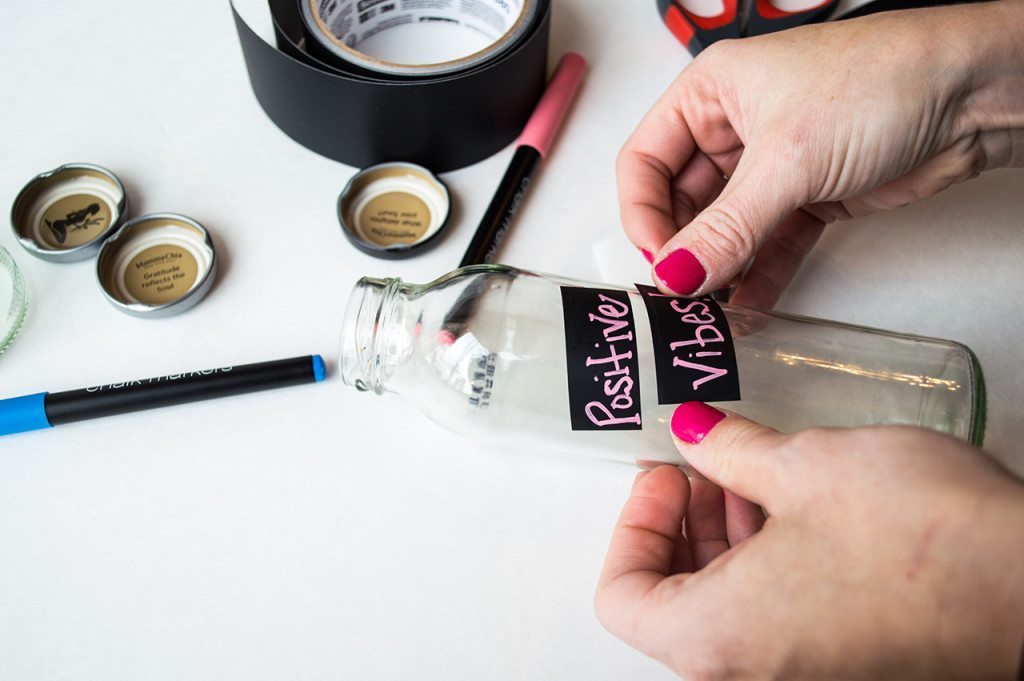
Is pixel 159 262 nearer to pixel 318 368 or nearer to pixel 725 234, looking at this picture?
pixel 318 368

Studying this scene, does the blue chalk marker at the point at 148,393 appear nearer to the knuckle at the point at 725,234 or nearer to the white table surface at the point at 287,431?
the white table surface at the point at 287,431

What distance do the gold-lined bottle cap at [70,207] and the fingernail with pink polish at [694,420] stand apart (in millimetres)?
512

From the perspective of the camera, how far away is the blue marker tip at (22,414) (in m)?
0.60

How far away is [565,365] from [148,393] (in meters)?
0.33

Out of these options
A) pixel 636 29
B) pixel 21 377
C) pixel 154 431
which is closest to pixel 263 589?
pixel 154 431

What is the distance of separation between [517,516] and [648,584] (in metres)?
0.16

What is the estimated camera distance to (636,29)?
0.84 m

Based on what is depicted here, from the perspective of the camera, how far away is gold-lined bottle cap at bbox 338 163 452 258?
0.71 metres

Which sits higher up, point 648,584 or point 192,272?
point 192,272

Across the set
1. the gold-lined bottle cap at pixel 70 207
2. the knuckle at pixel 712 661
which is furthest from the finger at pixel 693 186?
the gold-lined bottle cap at pixel 70 207

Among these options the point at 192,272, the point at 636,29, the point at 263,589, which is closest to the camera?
the point at 263,589

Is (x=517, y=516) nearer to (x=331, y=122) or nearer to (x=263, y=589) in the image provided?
(x=263, y=589)

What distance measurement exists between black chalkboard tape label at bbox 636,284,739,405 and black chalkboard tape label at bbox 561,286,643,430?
18mm

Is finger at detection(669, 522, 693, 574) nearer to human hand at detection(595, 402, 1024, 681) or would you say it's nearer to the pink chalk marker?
human hand at detection(595, 402, 1024, 681)
